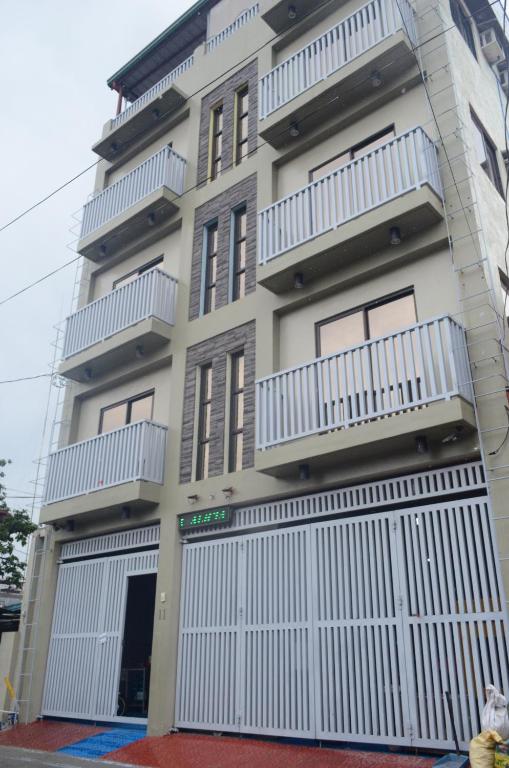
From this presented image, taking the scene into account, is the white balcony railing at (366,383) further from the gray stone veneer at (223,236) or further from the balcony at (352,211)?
the gray stone veneer at (223,236)

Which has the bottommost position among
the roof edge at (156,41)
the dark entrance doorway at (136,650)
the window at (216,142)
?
the dark entrance doorway at (136,650)

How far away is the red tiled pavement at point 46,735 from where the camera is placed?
12000 millimetres

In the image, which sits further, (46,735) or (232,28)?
(232,28)

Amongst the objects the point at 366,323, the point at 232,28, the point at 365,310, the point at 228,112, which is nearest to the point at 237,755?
the point at 366,323

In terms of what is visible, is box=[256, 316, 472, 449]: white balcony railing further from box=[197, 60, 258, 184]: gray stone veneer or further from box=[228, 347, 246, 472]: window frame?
box=[197, 60, 258, 184]: gray stone veneer

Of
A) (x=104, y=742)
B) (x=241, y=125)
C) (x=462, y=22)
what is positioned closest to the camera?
(x=104, y=742)

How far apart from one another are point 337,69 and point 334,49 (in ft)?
1.99

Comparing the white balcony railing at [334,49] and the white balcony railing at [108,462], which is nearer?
the white balcony railing at [334,49]

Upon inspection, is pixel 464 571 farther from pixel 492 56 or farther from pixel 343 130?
pixel 492 56

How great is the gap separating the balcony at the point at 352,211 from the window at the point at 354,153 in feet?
2.41

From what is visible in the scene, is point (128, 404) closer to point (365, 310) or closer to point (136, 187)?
point (136, 187)

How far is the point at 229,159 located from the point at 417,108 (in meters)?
4.87

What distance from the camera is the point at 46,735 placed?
12.6 meters

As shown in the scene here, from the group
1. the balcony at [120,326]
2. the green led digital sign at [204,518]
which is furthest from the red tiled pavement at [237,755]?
A: the balcony at [120,326]
